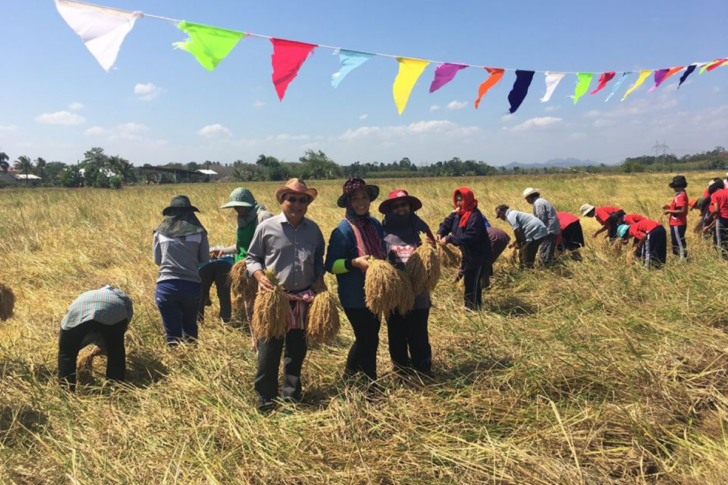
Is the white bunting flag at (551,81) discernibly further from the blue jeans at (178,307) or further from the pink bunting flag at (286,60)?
the blue jeans at (178,307)

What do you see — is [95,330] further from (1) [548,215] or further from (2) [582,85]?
(2) [582,85]

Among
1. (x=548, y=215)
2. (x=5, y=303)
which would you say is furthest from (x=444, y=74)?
(x=5, y=303)

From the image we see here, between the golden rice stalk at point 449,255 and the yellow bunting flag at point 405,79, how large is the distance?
1.73 meters

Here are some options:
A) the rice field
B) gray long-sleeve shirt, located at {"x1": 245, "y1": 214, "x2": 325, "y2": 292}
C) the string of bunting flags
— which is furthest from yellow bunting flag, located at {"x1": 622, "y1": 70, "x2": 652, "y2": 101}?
gray long-sleeve shirt, located at {"x1": 245, "y1": 214, "x2": 325, "y2": 292}

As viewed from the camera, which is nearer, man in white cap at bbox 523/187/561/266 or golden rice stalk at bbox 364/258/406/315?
golden rice stalk at bbox 364/258/406/315

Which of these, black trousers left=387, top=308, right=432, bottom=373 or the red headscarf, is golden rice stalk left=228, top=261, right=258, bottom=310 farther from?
the red headscarf

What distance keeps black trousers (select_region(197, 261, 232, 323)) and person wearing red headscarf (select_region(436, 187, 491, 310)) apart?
2.40m

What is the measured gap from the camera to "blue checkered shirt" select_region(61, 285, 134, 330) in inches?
122

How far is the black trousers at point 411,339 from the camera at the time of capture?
3.07m

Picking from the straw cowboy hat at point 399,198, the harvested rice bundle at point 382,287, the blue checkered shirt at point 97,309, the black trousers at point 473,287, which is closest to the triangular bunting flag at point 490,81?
the black trousers at point 473,287

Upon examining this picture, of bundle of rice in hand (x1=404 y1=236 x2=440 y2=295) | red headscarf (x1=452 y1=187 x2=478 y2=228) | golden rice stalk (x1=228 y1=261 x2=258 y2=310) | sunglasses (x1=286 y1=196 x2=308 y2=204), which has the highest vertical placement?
sunglasses (x1=286 y1=196 x2=308 y2=204)

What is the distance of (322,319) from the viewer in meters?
2.66

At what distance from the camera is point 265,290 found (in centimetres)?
263

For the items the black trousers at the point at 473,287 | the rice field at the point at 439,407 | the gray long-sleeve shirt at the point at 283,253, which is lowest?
the rice field at the point at 439,407
